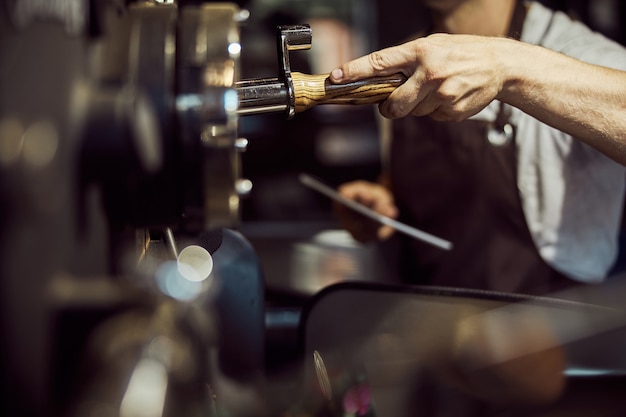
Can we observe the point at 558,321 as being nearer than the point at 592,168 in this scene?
Yes

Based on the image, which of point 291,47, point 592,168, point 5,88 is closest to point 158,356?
point 5,88

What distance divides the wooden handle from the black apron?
55 centimetres

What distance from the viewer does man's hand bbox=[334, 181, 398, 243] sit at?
130 centimetres

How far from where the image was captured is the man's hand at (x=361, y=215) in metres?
1.30

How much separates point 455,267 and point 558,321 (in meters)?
0.58

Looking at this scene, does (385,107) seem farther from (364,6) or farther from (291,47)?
(364,6)

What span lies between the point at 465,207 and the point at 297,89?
783 mm

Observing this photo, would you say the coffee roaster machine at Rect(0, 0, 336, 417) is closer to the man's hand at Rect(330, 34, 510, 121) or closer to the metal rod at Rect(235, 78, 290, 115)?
the metal rod at Rect(235, 78, 290, 115)

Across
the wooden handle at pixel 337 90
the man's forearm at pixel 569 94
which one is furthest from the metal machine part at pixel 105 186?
the man's forearm at pixel 569 94

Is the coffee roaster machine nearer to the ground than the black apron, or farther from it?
farther from it

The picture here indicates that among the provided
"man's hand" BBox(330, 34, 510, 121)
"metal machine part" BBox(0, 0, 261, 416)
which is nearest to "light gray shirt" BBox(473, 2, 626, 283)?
"man's hand" BBox(330, 34, 510, 121)

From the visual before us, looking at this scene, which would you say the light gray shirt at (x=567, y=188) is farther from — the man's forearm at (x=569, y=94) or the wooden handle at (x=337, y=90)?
the wooden handle at (x=337, y=90)

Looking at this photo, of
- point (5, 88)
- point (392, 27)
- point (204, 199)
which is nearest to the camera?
point (5, 88)

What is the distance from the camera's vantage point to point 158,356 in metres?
0.42
